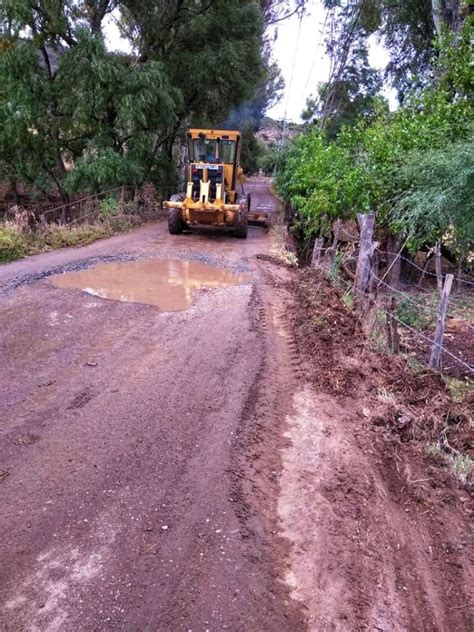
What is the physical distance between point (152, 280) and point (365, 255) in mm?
4241

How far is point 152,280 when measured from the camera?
9547 mm

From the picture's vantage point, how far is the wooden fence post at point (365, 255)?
283 inches

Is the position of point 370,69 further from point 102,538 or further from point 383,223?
point 102,538

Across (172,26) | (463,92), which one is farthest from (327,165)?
(172,26)

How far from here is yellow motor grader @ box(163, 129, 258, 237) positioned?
13844 millimetres

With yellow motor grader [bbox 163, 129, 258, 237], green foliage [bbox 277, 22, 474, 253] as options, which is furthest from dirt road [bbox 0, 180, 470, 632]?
yellow motor grader [bbox 163, 129, 258, 237]

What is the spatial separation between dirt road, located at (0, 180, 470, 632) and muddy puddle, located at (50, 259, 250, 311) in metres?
1.86

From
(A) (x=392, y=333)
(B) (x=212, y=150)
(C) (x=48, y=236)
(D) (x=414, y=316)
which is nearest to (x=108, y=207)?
(C) (x=48, y=236)

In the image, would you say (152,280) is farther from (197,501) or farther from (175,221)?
(197,501)

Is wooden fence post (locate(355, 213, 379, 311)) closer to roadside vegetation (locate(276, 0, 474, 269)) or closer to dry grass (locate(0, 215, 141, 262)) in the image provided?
roadside vegetation (locate(276, 0, 474, 269))

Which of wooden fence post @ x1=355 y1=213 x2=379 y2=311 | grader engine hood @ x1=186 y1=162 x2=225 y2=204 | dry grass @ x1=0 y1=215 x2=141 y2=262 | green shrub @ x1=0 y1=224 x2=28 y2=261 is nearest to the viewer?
wooden fence post @ x1=355 y1=213 x2=379 y2=311

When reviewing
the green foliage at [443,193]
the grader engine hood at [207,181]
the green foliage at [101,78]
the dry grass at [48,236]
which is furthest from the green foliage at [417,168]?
the green foliage at [101,78]

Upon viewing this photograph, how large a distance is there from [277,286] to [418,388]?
189 inches

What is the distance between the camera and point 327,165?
32.3 feet
